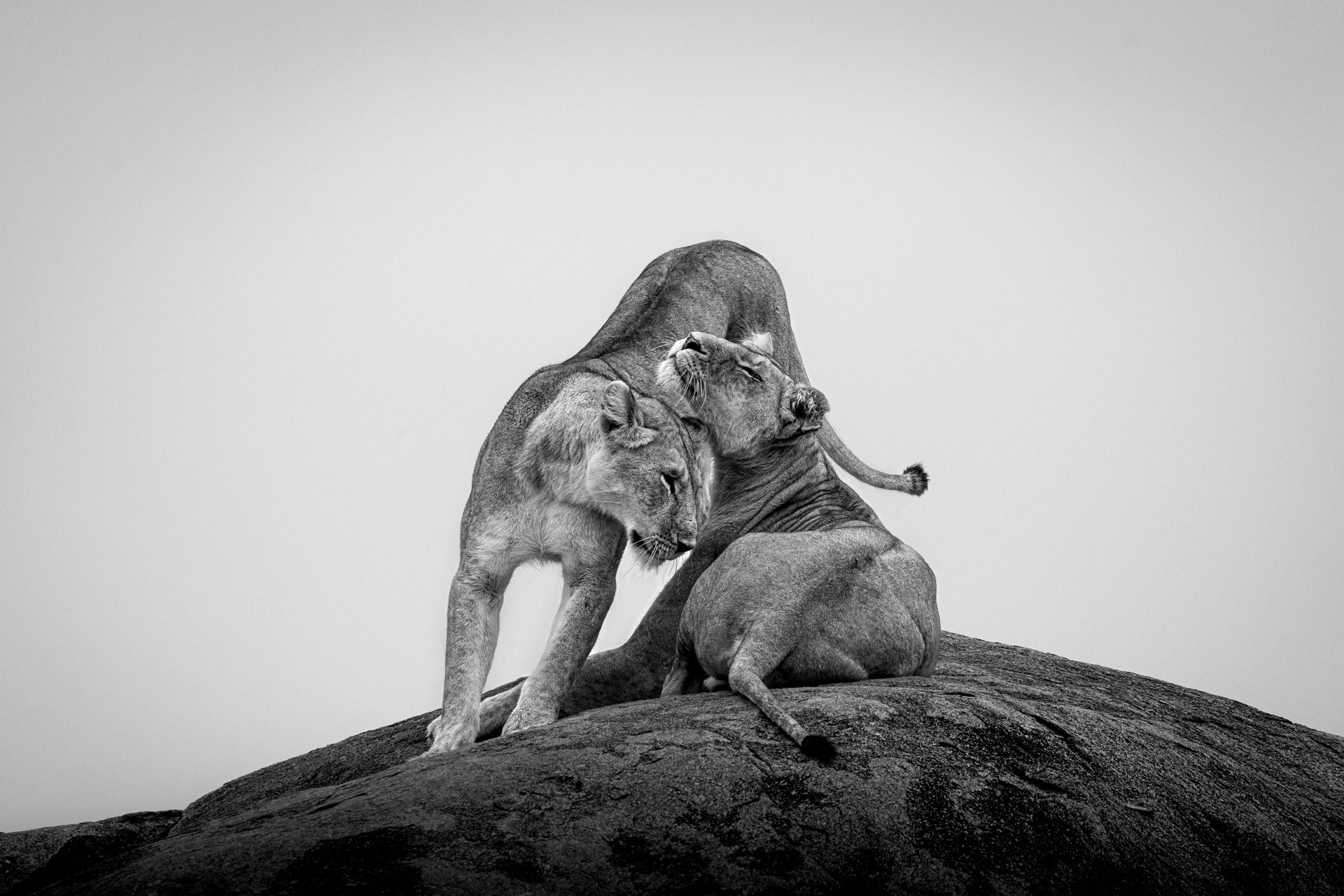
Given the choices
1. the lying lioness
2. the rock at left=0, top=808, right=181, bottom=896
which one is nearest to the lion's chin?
the lying lioness

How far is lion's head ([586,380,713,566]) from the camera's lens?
6.77 meters

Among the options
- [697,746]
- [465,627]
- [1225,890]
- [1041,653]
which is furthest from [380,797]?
[1041,653]

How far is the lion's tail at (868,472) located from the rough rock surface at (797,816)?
90.2 inches

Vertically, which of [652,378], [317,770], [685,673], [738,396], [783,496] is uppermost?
[652,378]

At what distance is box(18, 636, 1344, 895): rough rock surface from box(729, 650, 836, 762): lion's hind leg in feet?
0.16

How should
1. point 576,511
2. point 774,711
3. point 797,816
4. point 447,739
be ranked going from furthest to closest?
point 576,511
point 447,739
point 774,711
point 797,816

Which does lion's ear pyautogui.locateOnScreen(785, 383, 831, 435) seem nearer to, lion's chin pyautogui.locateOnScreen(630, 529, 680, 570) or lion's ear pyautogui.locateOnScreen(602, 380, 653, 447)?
lion's ear pyautogui.locateOnScreen(602, 380, 653, 447)

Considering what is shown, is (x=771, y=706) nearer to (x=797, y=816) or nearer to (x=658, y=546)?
(x=797, y=816)

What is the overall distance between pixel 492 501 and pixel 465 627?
2.18 ft

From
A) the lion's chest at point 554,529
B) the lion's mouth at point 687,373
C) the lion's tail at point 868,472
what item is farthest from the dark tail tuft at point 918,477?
the lion's chest at point 554,529

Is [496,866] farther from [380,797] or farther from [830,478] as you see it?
[830,478]

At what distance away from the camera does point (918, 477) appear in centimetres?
814

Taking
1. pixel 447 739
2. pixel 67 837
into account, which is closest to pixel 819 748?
pixel 447 739

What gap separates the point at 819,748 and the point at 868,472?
3.90 m
